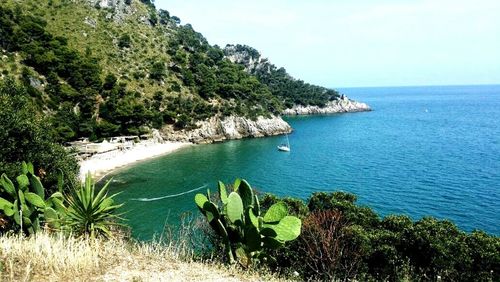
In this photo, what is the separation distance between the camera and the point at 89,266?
853cm

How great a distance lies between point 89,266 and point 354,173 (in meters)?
48.4

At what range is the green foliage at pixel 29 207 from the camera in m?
12.1

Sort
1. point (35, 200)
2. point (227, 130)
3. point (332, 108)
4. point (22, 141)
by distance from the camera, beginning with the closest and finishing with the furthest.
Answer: point (35, 200) < point (22, 141) < point (227, 130) < point (332, 108)

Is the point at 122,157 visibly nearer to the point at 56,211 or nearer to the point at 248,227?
the point at 56,211

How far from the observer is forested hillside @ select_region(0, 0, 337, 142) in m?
62.3

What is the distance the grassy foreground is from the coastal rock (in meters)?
129

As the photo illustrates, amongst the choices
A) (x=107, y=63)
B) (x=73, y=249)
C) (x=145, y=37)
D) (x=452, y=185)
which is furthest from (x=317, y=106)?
(x=73, y=249)

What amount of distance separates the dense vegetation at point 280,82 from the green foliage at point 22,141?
121738mm

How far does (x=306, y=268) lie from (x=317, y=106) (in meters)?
132

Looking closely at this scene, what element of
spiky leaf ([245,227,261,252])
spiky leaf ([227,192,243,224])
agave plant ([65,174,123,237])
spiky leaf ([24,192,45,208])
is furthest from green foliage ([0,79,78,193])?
spiky leaf ([245,227,261,252])

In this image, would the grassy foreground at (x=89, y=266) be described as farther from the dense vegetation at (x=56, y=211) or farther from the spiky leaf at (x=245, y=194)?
the spiky leaf at (x=245, y=194)

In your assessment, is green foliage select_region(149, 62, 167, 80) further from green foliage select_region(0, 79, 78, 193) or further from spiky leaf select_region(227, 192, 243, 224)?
spiky leaf select_region(227, 192, 243, 224)

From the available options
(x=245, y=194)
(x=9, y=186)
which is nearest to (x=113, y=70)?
(x=9, y=186)

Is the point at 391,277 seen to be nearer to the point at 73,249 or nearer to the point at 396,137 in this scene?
the point at 73,249
